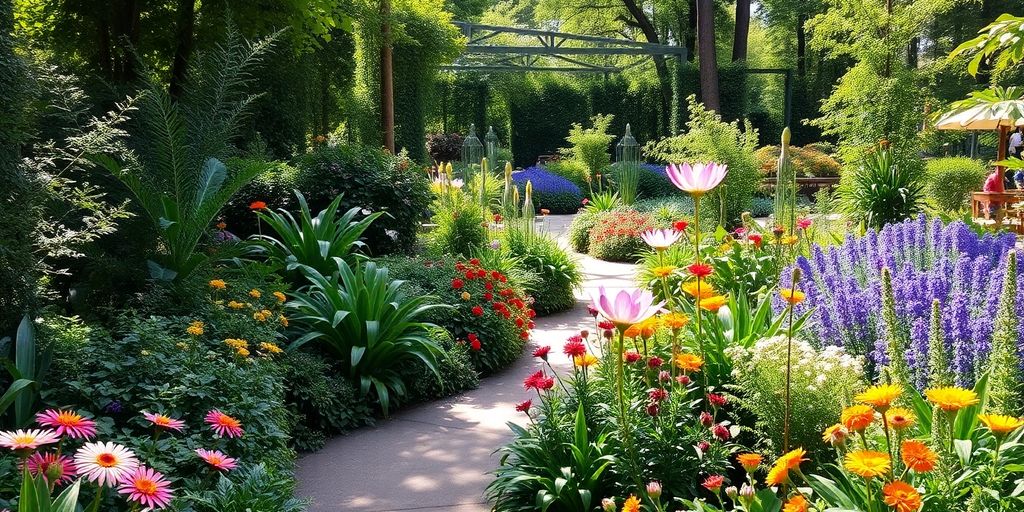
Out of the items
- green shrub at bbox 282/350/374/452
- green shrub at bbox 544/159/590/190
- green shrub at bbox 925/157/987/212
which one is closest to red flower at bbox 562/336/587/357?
green shrub at bbox 282/350/374/452

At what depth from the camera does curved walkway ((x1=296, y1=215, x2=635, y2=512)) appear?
3.28m

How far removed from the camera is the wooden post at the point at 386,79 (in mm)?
10766

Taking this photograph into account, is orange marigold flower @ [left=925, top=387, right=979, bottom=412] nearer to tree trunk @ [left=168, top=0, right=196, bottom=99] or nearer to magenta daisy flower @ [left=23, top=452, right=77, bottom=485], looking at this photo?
magenta daisy flower @ [left=23, top=452, right=77, bottom=485]

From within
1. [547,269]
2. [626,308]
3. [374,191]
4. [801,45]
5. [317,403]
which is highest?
[801,45]

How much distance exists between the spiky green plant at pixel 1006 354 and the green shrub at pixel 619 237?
23.3ft

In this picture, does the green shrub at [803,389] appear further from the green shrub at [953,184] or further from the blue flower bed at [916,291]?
the green shrub at [953,184]

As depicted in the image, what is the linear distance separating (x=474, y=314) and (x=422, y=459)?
1.65 metres

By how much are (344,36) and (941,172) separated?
1018 centimetres

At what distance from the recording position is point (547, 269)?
7.23 meters

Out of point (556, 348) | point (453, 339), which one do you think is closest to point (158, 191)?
point (453, 339)

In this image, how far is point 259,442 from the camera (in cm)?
302

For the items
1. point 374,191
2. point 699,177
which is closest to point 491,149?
point 374,191

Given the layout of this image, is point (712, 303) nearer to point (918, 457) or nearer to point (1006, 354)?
point (1006, 354)

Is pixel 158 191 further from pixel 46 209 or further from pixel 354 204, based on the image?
pixel 354 204
